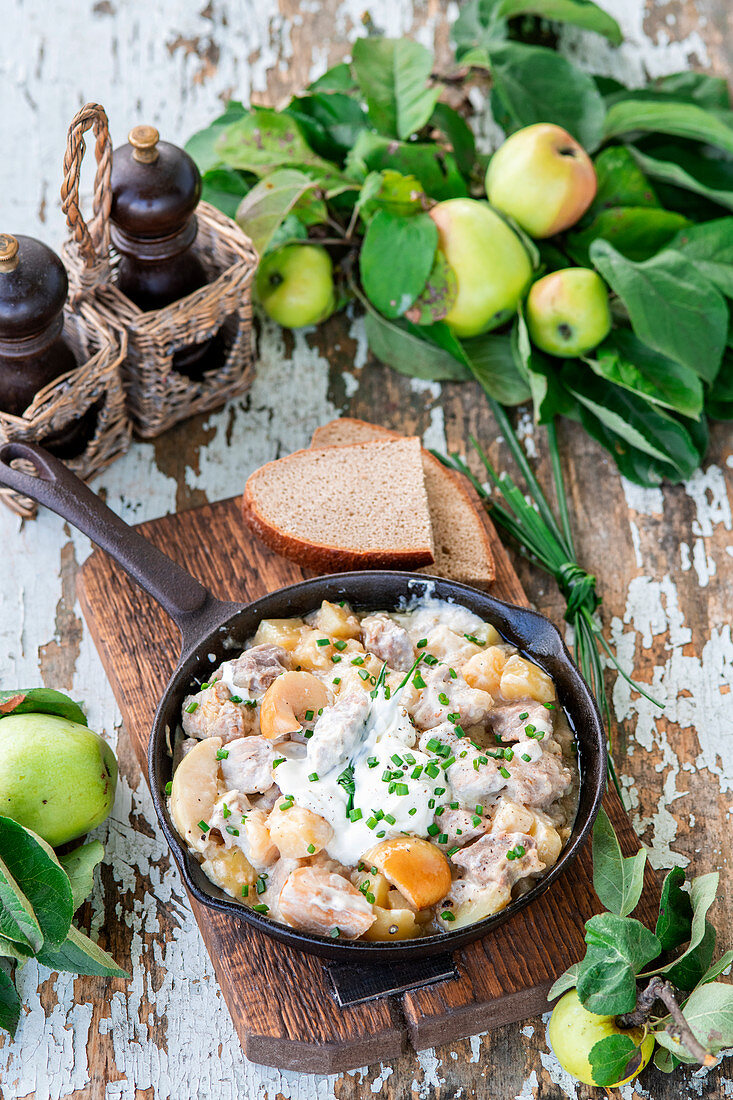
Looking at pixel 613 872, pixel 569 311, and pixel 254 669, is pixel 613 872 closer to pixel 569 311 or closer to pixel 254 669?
pixel 254 669

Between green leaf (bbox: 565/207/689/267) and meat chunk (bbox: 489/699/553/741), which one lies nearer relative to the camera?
meat chunk (bbox: 489/699/553/741)

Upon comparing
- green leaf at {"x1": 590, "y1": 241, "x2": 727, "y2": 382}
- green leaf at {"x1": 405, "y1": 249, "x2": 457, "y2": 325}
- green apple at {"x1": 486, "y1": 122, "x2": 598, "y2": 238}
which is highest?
green apple at {"x1": 486, "y1": 122, "x2": 598, "y2": 238}

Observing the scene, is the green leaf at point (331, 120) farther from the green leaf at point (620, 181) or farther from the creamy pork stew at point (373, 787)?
the creamy pork stew at point (373, 787)

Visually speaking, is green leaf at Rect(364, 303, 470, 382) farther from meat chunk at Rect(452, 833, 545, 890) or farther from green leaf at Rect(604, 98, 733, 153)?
meat chunk at Rect(452, 833, 545, 890)

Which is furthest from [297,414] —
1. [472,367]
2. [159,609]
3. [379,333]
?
[159,609]

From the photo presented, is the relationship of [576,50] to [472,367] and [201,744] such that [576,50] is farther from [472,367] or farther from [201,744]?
[201,744]

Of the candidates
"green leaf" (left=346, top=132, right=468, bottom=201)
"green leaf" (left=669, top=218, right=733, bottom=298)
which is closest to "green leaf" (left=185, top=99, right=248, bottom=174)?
"green leaf" (left=346, top=132, right=468, bottom=201)

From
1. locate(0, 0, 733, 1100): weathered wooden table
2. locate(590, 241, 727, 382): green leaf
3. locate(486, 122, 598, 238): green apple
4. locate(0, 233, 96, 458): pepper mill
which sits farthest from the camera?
locate(486, 122, 598, 238): green apple

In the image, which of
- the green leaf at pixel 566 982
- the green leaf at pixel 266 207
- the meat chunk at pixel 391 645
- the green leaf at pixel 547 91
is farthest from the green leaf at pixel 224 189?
the green leaf at pixel 566 982

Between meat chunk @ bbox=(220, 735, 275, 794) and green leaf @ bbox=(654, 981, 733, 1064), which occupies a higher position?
meat chunk @ bbox=(220, 735, 275, 794)

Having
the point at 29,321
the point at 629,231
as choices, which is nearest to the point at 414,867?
the point at 29,321
